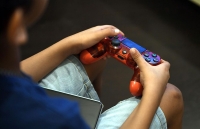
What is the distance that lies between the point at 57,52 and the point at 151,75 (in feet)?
0.72

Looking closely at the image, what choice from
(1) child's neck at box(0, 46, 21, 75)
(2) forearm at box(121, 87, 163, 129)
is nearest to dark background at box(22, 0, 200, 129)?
(2) forearm at box(121, 87, 163, 129)

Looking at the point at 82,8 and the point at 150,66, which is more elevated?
the point at 150,66

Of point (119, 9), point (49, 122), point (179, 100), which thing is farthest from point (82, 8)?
point (49, 122)

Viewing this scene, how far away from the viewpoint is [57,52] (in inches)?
28.6

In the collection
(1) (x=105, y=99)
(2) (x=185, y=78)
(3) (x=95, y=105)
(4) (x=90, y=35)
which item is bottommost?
(1) (x=105, y=99)

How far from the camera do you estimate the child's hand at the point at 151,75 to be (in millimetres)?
655

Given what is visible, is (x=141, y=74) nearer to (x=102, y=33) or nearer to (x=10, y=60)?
(x=102, y=33)

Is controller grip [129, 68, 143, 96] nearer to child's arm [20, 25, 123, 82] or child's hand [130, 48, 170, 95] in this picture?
child's hand [130, 48, 170, 95]

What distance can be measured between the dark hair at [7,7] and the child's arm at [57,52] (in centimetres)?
38

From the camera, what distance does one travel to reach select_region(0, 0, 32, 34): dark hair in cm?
31

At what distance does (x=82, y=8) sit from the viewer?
1544 millimetres

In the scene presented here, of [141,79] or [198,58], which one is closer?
[141,79]

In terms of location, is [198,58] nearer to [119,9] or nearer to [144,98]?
[119,9]

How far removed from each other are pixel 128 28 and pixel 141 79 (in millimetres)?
763
